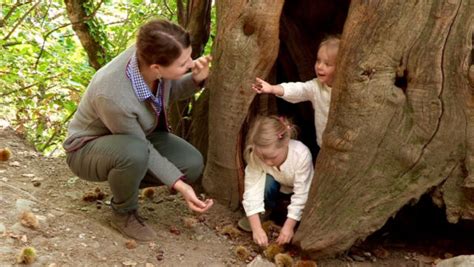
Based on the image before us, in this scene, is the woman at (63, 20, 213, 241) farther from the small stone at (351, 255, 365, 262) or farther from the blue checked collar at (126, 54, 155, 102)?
the small stone at (351, 255, 365, 262)

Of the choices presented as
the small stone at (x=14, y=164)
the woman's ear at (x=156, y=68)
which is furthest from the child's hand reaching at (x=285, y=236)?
the small stone at (x=14, y=164)

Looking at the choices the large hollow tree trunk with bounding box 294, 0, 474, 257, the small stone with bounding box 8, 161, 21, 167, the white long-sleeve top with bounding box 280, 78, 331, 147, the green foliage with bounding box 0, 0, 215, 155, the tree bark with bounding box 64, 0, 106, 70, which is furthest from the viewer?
the green foliage with bounding box 0, 0, 215, 155

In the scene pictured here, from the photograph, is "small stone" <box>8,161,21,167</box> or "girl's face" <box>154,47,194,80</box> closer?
"girl's face" <box>154,47,194,80</box>

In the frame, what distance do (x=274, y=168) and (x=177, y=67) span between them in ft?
2.65

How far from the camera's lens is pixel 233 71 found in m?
3.06

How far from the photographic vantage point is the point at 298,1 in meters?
3.75

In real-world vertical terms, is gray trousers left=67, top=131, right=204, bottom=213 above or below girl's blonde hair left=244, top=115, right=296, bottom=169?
below

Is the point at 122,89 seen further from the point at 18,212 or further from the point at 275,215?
the point at 275,215

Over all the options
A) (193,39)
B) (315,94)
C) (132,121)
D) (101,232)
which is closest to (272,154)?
(315,94)

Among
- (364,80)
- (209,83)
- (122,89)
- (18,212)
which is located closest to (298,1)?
(209,83)

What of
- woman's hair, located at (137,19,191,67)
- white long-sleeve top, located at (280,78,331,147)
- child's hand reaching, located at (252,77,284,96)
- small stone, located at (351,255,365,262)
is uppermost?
woman's hair, located at (137,19,191,67)

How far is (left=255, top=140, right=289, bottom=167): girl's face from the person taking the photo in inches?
114

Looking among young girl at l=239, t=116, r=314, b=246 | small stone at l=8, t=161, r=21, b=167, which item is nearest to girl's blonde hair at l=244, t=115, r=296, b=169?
young girl at l=239, t=116, r=314, b=246

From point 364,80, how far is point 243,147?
0.92m
